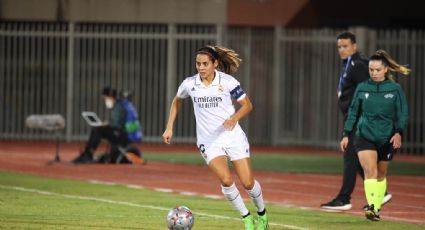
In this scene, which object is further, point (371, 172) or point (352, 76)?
point (352, 76)

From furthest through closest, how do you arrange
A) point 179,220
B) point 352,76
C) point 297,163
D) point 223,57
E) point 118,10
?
1. point 118,10
2. point 297,163
3. point 352,76
4. point 223,57
5. point 179,220

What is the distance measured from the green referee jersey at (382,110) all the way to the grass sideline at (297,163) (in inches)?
393

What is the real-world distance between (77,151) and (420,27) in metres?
14.7

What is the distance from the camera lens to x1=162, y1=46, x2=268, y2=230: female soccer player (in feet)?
41.7

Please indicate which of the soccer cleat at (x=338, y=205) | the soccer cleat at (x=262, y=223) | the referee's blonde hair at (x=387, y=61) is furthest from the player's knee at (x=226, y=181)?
the soccer cleat at (x=338, y=205)

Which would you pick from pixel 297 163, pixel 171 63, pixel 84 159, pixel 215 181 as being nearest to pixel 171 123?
pixel 215 181

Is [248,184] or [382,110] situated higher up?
[382,110]

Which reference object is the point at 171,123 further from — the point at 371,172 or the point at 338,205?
the point at 338,205

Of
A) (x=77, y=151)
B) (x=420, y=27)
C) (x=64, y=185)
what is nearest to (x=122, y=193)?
(x=64, y=185)

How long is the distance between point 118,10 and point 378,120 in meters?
20.5

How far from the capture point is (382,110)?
14.4 m

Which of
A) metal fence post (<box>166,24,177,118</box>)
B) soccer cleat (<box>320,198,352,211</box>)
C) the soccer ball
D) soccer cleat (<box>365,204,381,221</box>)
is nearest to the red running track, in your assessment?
soccer cleat (<box>320,198,352,211</box>)

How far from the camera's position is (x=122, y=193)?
18359 millimetres

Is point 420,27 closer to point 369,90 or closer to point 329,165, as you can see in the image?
point 329,165
